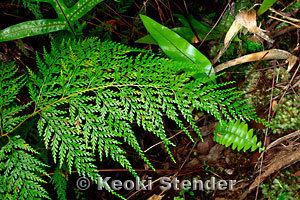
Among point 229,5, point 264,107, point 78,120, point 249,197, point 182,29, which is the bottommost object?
point 249,197

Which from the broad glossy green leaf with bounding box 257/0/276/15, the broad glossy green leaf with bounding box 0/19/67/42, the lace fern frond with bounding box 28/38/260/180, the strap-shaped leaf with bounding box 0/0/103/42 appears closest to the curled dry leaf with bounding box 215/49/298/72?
the broad glossy green leaf with bounding box 257/0/276/15

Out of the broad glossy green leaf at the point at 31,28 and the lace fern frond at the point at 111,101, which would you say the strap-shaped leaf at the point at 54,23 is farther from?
the lace fern frond at the point at 111,101

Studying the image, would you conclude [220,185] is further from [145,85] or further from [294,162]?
[145,85]

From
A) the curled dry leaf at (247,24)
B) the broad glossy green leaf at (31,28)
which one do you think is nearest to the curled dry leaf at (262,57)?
the curled dry leaf at (247,24)

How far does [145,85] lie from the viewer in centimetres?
165

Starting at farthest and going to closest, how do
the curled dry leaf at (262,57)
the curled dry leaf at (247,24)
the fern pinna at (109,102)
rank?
1. the curled dry leaf at (262,57)
2. the curled dry leaf at (247,24)
3. the fern pinna at (109,102)

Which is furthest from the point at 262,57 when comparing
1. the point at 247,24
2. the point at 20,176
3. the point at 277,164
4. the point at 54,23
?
the point at 20,176

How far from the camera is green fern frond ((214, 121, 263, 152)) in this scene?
208cm

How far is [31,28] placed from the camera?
207cm

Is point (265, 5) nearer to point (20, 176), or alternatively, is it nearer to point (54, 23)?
point (54, 23)

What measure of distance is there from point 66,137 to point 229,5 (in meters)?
Result: 1.36

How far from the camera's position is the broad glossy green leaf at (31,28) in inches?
79.4

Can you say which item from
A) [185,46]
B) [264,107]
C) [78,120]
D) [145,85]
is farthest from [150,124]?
[264,107]

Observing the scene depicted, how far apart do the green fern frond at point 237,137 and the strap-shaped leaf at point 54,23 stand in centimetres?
113
